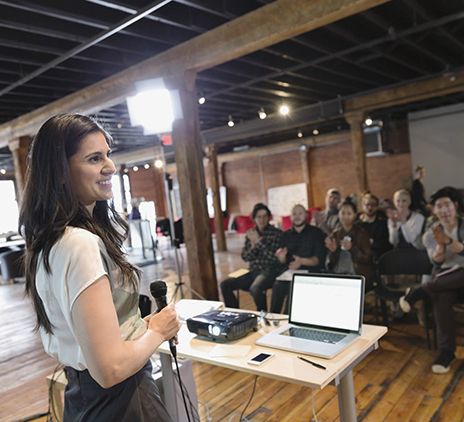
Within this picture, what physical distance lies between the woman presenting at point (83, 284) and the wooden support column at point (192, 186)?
3.47 m

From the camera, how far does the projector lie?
6.70 feet

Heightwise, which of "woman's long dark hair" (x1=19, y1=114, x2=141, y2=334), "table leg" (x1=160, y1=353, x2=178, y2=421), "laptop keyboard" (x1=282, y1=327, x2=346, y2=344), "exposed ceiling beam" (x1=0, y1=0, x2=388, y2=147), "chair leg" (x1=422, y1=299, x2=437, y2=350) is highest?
"exposed ceiling beam" (x1=0, y1=0, x2=388, y2=147)

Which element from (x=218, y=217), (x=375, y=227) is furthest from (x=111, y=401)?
(x=218, y=217)

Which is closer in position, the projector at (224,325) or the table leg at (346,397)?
the table leg at (346,397)

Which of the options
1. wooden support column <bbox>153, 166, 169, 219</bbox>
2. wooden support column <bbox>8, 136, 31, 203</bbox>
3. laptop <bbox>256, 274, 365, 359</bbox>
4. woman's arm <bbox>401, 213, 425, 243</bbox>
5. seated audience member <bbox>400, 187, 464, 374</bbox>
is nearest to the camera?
laptop <bbox>256, 274, 365, 359</bbox>

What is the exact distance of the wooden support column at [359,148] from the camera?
27.8 feet

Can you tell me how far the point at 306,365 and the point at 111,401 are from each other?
0.85 m

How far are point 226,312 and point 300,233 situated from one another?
2263 millimetres

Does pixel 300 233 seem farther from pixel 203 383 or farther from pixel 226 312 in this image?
pixel 226 312

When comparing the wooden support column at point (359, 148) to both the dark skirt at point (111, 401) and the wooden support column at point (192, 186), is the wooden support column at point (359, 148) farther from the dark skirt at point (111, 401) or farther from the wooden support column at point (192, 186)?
the dark skirt at point (111, 401)

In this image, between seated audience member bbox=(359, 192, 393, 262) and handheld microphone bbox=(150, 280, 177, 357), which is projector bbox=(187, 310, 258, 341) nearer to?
handheld microphone bbox=(150, 280, 177, 357)

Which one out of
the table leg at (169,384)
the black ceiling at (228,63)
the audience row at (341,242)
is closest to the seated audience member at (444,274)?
the audience row at (341,242)

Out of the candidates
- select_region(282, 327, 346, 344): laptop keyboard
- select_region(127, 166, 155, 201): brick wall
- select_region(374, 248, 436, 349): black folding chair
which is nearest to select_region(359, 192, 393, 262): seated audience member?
select_region(374, 248, 436, 349): black folding chair

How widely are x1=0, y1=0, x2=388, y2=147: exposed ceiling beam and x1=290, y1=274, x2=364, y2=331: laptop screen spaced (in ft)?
8.18
